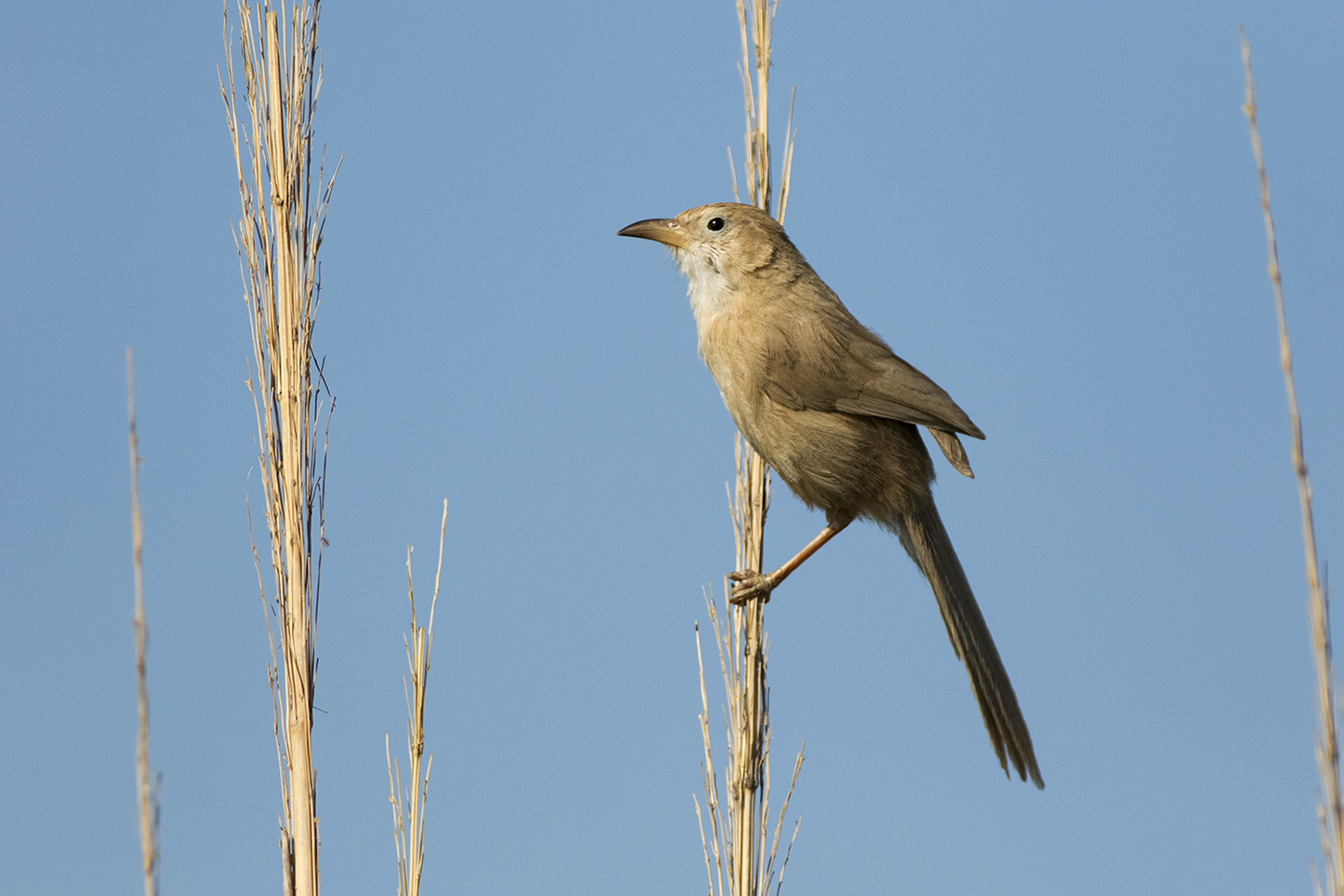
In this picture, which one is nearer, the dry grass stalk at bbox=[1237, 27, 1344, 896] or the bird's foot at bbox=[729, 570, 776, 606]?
the dry grass stalk at bbox=[1237, 27, 1344, 896]

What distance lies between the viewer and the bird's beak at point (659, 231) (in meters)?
4.02

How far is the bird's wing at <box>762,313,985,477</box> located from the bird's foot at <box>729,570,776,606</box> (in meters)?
0.54

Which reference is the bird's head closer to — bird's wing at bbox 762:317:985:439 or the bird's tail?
bird's wing at bbox 762:317:985:439

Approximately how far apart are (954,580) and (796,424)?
2.26ft

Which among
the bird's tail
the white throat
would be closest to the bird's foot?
the bird's tail

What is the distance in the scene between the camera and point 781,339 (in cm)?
372

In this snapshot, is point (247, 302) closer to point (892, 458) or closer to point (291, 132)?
point (291, 132)

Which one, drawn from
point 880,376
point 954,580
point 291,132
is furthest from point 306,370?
point 954,580

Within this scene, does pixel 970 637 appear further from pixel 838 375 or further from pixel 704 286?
pixel 704 286

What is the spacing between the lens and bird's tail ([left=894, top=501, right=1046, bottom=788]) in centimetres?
339

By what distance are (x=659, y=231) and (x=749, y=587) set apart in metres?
1.31

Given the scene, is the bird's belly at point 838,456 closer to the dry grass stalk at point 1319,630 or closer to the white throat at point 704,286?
the white throat at point 704,286

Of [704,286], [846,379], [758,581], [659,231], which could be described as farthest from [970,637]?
[659,231]

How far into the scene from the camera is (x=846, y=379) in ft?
12.1
